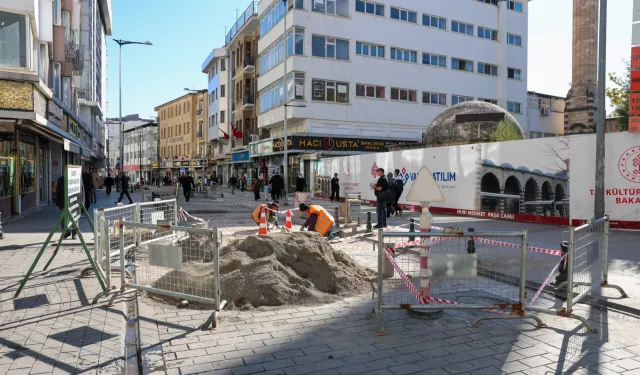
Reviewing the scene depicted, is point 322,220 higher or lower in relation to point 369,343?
higher

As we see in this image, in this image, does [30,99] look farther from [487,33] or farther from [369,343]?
[487,33]

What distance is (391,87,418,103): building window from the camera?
3784 centimetres

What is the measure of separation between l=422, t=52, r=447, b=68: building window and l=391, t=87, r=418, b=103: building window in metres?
2.79

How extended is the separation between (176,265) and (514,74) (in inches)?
1757

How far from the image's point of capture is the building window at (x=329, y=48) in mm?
34528

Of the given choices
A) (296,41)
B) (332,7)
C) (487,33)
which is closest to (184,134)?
(296,41)

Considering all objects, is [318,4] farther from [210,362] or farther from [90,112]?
[210,362]

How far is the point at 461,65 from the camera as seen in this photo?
135 ft

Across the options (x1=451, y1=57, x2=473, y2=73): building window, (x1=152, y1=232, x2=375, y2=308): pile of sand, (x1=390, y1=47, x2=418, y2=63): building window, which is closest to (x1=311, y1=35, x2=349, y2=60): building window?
(x1=390, y1=47, x2=418, y2=63): building window

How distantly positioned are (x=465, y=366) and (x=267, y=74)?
120 feet

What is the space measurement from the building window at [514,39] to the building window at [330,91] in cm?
1828

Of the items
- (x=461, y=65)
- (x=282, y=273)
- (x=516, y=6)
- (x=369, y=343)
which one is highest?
(x=516, y=6)

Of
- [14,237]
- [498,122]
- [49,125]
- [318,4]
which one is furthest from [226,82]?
[14,237]

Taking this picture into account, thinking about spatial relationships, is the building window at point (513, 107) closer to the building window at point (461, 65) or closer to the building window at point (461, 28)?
the building window at point (461, 65)
